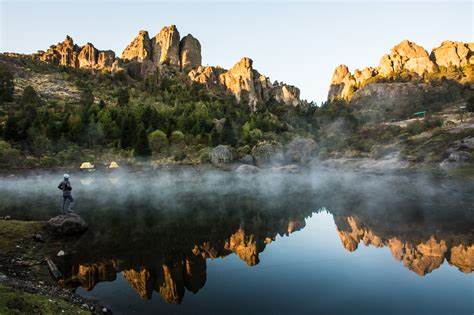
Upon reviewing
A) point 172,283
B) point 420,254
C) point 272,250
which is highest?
point 420,254

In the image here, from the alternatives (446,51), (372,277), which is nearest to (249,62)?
(446,51)

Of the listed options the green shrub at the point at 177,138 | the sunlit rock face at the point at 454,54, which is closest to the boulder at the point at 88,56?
the green shrub at the point at 177,138

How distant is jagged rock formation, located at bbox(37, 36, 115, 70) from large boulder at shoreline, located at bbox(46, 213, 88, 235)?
164 meters

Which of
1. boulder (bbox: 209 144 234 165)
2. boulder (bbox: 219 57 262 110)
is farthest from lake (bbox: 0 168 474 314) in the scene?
boulder (bbox: 219 57 262 110)

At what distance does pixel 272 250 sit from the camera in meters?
22.7

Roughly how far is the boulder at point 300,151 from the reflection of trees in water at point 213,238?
58.2m

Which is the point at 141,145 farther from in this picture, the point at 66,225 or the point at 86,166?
the point at 66,225

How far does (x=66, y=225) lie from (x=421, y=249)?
21.9 metres

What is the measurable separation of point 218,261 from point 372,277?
8.07 m

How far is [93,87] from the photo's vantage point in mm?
137375

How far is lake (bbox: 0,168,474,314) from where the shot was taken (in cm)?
1527

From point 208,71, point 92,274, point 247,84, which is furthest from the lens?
point 208,71

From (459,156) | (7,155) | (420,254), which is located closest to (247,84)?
(7,155)

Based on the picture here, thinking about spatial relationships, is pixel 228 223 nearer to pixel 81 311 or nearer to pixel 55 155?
pixel 81 311
